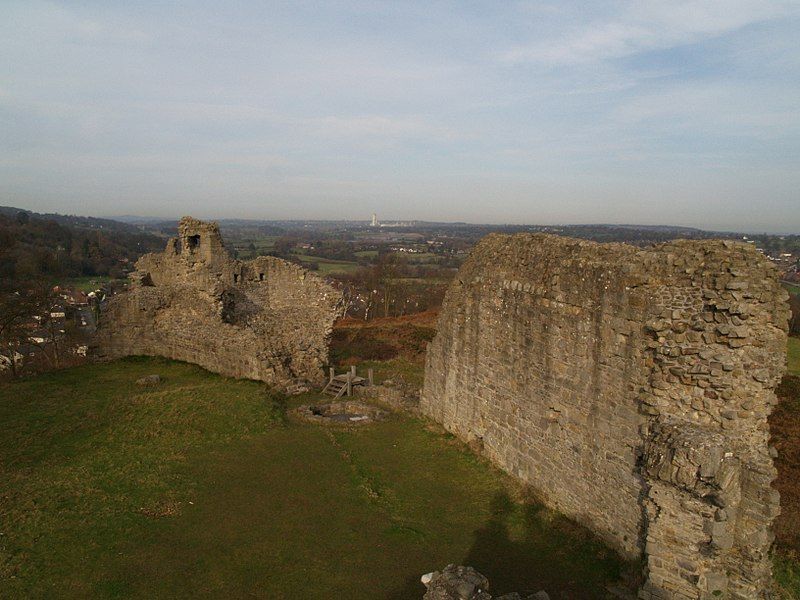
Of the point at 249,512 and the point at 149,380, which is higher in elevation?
the point at 149,380

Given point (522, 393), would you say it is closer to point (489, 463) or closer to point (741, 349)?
point (489, 463)

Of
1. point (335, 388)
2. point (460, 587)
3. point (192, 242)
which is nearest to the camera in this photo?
point (460, 587)

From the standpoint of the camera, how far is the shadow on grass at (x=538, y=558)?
8148mm

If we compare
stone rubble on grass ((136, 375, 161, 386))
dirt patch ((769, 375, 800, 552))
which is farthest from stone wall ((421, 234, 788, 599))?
stone rubble on grass ((136, 375, 161, 386))

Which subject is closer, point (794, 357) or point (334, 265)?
point (794, 357)

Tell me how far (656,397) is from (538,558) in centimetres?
342

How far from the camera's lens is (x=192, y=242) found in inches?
966

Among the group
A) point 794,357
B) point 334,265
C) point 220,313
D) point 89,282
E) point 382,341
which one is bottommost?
point 382,341

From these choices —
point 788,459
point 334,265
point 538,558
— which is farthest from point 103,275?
point 788,459

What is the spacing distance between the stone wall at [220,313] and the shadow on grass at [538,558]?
1054 cm

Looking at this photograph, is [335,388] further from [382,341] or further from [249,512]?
[382,341]

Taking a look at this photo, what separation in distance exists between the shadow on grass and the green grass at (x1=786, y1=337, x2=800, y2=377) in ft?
53.6

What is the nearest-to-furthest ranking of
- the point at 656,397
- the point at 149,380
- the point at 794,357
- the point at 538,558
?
the point at 656,397 → the point at 538,558 → the point at 149,380 → the point at 794,357

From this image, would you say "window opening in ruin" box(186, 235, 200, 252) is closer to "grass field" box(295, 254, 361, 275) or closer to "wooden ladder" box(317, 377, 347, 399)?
"wooden ladder" box(317, 377, 347, 399)
